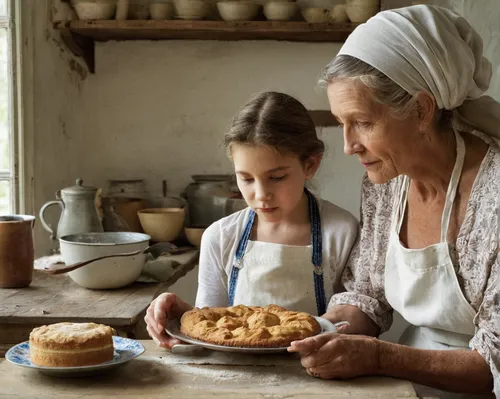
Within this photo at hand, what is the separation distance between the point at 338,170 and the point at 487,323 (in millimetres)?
2472

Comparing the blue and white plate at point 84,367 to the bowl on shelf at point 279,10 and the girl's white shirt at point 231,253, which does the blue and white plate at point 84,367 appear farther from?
the bowl on shelf at point 279,10

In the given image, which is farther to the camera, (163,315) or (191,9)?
(191,9)

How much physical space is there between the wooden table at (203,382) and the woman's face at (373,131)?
0.54 m

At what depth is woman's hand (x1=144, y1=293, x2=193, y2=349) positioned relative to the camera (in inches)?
67.8

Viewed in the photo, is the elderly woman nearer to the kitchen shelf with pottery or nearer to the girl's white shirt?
the girl's white shirt

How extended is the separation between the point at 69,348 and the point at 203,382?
0.28 meters

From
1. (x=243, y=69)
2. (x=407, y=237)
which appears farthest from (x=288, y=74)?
(x=407, y=237)

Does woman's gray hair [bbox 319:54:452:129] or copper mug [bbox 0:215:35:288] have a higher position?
woman's gray hair [bbox 319:54:452:129]

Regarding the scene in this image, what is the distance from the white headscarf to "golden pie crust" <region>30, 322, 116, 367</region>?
890 mm

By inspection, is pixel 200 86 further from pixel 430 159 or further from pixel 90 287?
pixel 430 159

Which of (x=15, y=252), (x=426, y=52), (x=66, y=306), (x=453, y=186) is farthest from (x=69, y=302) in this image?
(x=426, y=52)

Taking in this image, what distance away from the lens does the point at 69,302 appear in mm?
2385

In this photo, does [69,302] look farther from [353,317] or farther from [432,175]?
[432,175]

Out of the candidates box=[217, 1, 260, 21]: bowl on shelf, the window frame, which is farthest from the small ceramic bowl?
the window frame
